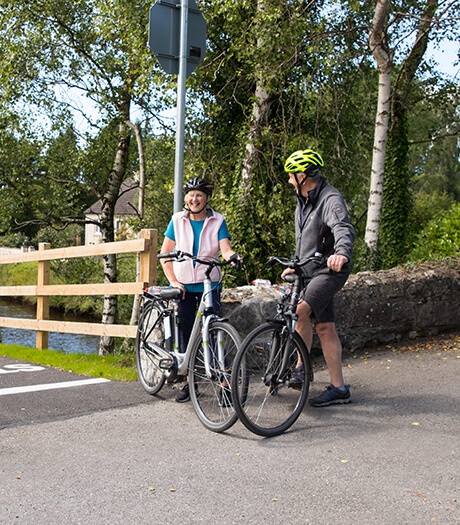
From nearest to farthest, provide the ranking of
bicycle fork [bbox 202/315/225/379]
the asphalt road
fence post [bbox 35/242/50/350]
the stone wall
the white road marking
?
the asphalt road → bicycle fork [bbox 202/315/225/379] → the white road marking → the stone wall → fence post [bbox 35/242/50/350]

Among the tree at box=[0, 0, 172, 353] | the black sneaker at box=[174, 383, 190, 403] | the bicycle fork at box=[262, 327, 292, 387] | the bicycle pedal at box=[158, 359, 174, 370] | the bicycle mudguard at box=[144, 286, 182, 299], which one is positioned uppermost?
the tree at box=[0, 0, 172, 353]

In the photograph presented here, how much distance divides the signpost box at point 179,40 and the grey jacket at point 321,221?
66.3 inches

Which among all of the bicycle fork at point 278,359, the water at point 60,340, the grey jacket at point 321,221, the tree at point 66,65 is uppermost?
the tree at point 66,65

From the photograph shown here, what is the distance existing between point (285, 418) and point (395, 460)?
2.94ft

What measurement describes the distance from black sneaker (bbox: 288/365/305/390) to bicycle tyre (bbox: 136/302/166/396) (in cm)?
137

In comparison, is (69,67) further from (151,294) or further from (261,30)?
(151,294)

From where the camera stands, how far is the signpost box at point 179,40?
6.46 metres

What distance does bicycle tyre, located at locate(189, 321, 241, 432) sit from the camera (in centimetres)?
470

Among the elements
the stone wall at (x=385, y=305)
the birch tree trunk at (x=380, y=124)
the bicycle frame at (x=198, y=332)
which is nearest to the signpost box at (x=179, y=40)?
the stone wall at (x=385, y=305)

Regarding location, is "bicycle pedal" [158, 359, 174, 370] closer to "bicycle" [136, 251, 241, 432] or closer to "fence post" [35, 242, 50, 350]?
"bicycle" [136, 251, 241, 432]

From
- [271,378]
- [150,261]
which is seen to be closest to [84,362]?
[150,261]

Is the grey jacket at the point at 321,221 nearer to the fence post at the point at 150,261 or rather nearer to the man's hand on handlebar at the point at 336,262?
the man's hand on handlebar at the point at 336,262

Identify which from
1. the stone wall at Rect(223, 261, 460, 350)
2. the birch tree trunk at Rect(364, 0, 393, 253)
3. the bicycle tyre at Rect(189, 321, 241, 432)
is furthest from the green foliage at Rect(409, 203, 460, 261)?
the bicycle tyre at Rect(189, 321, 241, 432)

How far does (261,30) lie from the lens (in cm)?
1129
